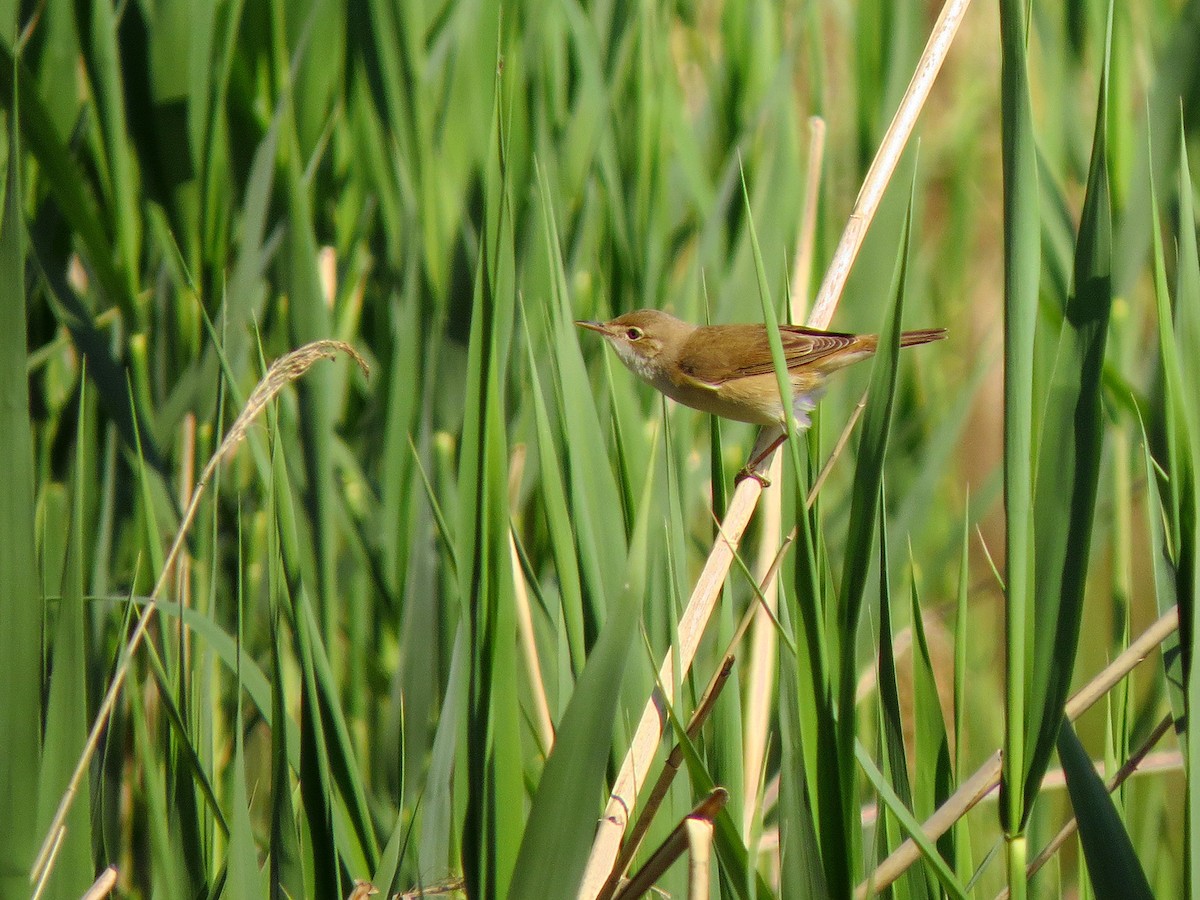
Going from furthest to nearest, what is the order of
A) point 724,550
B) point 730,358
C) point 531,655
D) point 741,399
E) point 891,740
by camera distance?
point 730,358, point 741,399, point 531,655, point 724,550, point 891,740

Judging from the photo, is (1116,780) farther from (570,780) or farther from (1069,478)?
(570,780)

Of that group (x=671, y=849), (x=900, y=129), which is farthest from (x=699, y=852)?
(x=900, y=129)

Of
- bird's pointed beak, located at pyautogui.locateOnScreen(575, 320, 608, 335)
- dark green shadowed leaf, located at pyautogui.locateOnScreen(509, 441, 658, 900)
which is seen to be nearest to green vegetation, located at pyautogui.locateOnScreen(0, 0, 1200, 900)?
dark green shadowed leaf, located at pyautogui.locateOnScreen(509, 441, 658, 900)

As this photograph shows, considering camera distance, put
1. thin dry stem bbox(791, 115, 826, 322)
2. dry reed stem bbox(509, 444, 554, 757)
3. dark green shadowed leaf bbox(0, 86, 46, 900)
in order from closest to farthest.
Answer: dark green shadowed leaf bbox(0, 86, 46, 900) → dry reed stem bbox(509, 444, 554, 757) → thin dry stem bbox(791, 115, 826, 322)

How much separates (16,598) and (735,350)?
1.69 meters

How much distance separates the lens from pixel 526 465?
7.10 feet

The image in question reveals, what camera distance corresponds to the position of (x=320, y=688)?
1330mm

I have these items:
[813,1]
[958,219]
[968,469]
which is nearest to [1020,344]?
[813,1]

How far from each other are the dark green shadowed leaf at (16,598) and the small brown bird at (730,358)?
1061mm

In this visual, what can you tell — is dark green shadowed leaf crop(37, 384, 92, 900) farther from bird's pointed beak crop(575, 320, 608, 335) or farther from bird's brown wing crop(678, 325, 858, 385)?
bird's brown wing crop(678, 325, 858, 385)

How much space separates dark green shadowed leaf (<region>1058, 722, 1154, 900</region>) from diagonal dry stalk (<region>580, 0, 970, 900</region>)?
42 cm

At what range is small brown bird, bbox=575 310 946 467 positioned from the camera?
7.37 ft

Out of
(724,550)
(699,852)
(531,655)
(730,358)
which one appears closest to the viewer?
(699,852)

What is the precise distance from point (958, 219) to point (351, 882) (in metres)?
2.70
